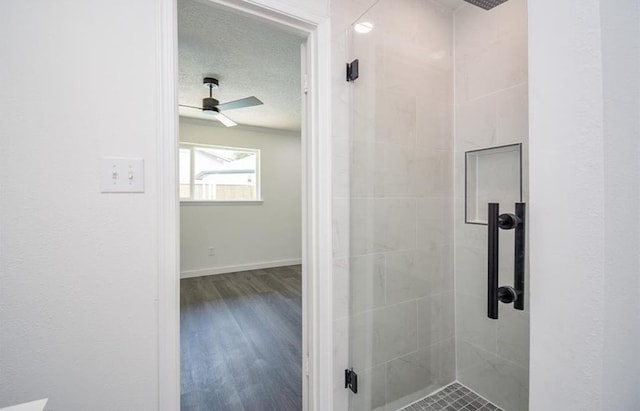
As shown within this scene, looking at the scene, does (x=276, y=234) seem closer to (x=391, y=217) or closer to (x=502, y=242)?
(x=391, y=217)

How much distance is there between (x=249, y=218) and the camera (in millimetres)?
4629

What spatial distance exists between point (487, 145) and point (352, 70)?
2.39ft

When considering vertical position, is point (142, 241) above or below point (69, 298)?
above

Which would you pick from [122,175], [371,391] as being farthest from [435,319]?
[122,175]

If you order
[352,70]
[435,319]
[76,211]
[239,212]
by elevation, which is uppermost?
[352,70]

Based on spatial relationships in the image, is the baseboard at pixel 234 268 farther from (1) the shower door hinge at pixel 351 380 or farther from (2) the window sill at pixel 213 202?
(1) the shower door hinge at pixel 351 380

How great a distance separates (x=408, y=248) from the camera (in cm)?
135

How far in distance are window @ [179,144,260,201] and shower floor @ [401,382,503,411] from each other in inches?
156

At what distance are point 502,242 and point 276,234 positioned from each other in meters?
4.22

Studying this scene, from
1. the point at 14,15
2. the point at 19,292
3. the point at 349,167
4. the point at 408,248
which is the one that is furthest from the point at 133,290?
the point at 408,248

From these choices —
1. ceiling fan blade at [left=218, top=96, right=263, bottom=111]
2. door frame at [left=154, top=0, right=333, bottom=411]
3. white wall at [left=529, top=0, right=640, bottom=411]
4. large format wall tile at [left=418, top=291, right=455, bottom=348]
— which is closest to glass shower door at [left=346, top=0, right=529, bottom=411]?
large format wall tile at [left=418, top=291, right=455, bottom=348]

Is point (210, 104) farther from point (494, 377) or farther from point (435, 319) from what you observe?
point (494, 377)

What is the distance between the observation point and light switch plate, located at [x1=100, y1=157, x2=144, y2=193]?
93cm

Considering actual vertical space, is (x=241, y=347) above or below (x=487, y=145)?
below
